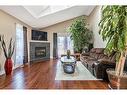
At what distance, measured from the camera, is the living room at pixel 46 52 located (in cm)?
453

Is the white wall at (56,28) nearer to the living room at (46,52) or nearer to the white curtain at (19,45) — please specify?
the living room at (46,52)

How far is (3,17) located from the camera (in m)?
6.13

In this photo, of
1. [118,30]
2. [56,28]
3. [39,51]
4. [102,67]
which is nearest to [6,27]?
[102,67]

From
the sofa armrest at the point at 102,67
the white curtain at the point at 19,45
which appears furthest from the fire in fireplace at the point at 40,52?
the sofa armrest at the point at 102,67

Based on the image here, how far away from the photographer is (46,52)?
11328mm

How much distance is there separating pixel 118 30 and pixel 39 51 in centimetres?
783

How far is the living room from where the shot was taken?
4534 millimetres

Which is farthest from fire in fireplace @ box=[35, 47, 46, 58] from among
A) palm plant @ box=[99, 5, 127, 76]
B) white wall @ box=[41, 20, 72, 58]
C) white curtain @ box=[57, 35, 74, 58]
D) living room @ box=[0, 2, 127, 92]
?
palm plant @ box=[99, 5, 127, 76]

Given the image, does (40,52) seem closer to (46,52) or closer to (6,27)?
(46,52)

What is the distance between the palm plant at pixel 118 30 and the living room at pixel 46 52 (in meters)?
0.06

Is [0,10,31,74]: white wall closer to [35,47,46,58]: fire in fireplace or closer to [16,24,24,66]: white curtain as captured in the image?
[16,24,24,66]: white curtain
